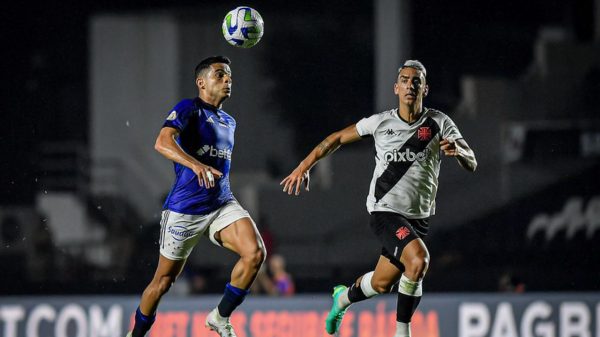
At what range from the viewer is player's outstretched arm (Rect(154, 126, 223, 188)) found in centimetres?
740

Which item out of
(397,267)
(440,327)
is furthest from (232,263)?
(397,267)

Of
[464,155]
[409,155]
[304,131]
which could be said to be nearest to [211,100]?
[409,155]

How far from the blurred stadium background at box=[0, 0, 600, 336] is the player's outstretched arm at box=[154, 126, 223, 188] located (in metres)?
7.72

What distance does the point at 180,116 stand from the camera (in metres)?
7.90

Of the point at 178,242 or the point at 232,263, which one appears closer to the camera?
the point at 178,242

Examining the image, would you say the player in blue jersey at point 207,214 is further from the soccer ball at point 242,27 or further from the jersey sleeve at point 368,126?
the jersey sleeve at point 368,126

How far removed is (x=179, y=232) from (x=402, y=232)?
1520 mm

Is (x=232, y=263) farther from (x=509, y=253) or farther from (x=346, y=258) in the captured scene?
(x=509, y=253)

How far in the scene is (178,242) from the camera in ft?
26.3

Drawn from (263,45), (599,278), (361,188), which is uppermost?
(263,45)

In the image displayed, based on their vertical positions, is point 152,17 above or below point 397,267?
above

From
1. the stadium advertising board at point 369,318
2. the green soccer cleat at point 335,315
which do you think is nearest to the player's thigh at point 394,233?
the green soccer cleat at point 335,315

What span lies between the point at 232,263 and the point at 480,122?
403 centimetres

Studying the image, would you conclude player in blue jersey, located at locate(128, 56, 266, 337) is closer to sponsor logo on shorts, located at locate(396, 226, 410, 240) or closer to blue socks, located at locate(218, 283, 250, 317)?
blue socks, located at locate(218, 283, 250, 317)
